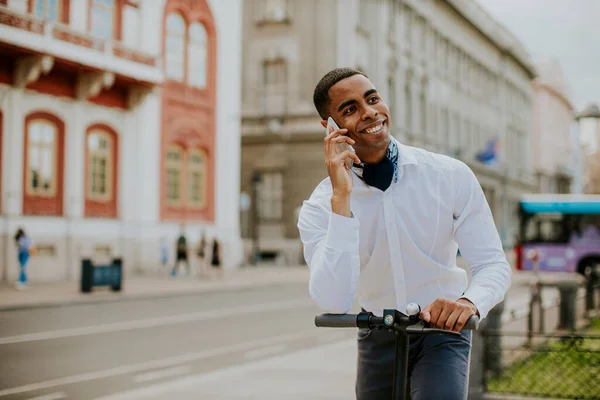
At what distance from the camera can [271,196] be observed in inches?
1572

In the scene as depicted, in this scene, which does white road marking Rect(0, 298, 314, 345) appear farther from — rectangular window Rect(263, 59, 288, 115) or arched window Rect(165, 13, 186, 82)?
rectangular window Rect(263, 59, 288, 115)

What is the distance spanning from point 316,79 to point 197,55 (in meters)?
8.19

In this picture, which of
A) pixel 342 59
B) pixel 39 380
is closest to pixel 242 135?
pixel 342 59

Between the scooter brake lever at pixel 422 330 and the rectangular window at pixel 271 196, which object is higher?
the rectangular window at pixel 271 196

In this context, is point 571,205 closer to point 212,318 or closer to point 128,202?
point 128,202

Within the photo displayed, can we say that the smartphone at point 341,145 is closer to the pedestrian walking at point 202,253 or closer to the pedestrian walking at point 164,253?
the pedestrian walking at point 202,253

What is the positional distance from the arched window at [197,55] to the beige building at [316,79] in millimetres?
7422

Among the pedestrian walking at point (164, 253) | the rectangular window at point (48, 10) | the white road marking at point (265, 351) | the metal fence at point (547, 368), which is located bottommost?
the white road marking at point (265, 351)

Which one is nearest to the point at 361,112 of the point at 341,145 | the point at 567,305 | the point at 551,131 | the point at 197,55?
the point at 341,145

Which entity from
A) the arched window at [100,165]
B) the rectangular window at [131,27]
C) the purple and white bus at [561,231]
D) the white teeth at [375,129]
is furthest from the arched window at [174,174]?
the white teeth at [375,129]

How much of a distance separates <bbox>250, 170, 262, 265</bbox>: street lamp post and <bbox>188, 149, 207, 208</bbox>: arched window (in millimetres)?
4794

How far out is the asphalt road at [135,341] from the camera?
884 centimetres

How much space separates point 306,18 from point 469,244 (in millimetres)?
37550

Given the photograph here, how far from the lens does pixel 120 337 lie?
12375 mm
